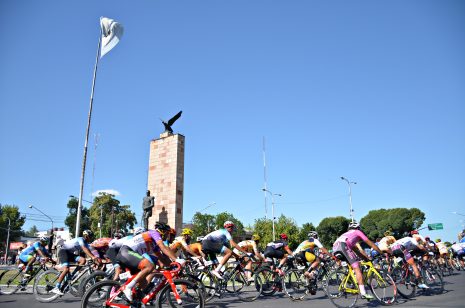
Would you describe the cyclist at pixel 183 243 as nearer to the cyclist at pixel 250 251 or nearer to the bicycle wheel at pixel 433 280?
the cyclist at pixel 250 251

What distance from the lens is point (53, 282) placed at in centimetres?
960

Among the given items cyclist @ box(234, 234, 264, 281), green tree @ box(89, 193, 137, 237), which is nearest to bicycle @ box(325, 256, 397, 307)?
cyclist @ box(234, 234, 264, 281)

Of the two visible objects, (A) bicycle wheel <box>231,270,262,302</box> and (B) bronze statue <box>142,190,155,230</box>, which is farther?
(B) bronze statue <box>142,190,155,230</box>

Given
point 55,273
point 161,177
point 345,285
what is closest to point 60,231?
point 161,177

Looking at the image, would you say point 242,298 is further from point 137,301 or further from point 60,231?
point 60,231

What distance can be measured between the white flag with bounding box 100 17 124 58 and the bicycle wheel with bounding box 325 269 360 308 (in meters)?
22.3

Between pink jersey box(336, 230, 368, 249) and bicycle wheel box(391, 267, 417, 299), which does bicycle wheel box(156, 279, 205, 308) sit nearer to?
pink jersey box(336, 230, 368, 249)

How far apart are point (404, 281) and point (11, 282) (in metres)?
11.4

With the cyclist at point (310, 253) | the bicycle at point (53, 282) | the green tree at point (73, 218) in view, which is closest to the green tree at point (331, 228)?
the green tree at point (73, 218)

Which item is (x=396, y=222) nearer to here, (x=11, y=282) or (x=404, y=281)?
(x=404, y=281)

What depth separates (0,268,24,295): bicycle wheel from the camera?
10.4 metres

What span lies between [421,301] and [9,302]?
1056 centimetres

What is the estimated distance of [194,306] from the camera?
6.53 meters

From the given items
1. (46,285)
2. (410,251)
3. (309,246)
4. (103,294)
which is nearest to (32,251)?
(46,285)
